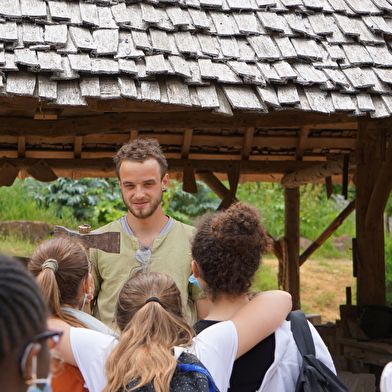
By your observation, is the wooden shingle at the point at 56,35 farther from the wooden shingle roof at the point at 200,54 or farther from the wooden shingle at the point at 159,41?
the wooden shingle at the point at 159,41

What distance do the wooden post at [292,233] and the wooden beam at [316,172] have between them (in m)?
0.68

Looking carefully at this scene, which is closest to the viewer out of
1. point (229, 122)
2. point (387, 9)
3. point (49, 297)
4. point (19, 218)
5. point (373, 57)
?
point (49, 297)

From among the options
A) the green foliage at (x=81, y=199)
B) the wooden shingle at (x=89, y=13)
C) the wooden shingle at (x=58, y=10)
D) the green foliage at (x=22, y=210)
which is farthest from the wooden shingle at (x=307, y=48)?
the green foliage at (x=22, y=210)

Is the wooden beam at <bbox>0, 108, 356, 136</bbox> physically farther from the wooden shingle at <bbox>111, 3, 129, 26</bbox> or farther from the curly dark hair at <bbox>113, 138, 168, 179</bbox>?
the curly dark hair at <bbox>113, 138, 168, 179</bbox>

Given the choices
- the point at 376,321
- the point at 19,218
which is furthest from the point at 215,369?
the point at 19,218

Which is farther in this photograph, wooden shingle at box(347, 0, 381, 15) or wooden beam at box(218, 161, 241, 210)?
wooden beam at box(218, 161, 241, 210)

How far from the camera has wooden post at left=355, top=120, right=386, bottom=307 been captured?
5004 mm

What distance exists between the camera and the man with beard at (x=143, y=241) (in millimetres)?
2588

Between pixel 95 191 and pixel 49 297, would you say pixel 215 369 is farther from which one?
pixel 95 191

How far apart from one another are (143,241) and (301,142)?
160 inches

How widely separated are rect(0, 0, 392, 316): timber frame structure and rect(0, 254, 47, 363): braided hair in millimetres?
2589

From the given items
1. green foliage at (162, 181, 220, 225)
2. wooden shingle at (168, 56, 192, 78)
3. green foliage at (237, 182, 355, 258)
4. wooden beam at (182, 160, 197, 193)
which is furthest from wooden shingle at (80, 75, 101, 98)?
green foliage at (237, 182, 355, 258)

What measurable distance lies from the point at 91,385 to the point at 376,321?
368 cm

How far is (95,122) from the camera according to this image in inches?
195
